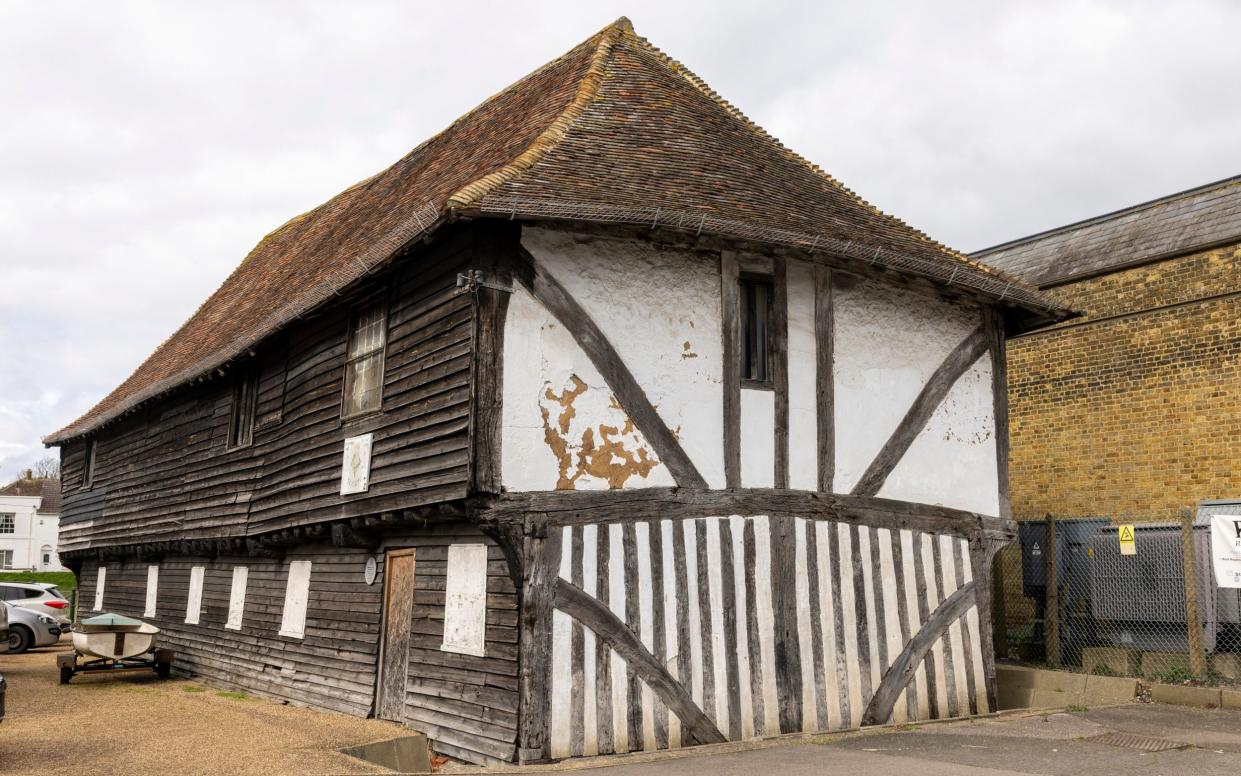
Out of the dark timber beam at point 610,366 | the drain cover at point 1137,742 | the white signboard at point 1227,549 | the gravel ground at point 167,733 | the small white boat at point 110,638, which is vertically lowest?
the gravel ground at point 167,733

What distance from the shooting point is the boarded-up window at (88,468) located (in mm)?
20844

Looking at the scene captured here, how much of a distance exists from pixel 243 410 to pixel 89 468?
8297 mm

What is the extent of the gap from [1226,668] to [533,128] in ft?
28.5

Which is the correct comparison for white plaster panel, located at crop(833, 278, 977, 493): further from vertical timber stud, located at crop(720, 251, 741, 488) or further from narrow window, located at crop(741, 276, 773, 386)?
vertical timber stud, located at crop(720, 251, 741, 488)

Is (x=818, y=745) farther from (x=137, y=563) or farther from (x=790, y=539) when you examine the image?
(x=137, y=563)

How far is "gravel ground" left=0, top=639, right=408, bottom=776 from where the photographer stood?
8055mm

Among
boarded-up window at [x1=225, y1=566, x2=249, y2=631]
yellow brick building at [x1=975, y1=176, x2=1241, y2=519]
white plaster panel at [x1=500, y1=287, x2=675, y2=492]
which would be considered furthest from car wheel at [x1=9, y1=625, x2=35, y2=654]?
yellow brick building at [x1=975, y1=176, x2=1241, y2=519]

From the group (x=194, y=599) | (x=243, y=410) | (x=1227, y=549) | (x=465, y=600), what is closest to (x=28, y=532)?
(x=194, y=599)

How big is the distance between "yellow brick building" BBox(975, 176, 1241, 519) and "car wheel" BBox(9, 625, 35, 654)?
18.5 m

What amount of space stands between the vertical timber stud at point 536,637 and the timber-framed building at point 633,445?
0.03m

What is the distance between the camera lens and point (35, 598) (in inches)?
945

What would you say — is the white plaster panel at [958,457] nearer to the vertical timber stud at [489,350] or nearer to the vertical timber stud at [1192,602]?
the vertical timber stud at [1192,602]

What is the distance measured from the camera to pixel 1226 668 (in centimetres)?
1070

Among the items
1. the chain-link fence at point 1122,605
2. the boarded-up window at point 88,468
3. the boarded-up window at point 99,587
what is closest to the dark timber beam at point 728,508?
the chain-link fence at point 1122,605
